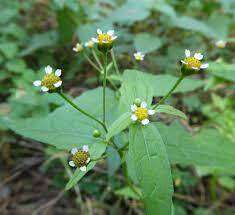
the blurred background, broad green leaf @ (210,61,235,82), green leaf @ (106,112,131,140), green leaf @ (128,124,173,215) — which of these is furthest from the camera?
the blurred background

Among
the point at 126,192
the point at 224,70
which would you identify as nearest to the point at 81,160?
the point at 126,192

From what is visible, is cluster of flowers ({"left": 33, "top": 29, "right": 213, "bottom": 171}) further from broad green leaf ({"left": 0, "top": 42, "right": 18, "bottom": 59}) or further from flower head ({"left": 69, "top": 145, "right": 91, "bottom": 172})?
broad green leaf ({"left": 0, "top": 42, "right": 18, "bottom": 59})

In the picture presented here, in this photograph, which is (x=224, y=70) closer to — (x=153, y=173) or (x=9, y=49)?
(x=153, y=173)

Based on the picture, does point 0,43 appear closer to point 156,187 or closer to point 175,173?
A: point 175,173

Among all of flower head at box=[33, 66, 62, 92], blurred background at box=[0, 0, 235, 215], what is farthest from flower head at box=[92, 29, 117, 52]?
blurred background at box=[0, 0, 235, 215]

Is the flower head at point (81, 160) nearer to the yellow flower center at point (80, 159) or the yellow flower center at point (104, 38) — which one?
the yellow flower center at point (80, 159)

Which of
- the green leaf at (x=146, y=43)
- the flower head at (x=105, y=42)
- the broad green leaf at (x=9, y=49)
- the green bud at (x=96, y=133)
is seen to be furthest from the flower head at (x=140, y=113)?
the broad green leaf at (x=9, y=49)

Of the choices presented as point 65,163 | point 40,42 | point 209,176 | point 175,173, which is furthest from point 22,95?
point 209,176
